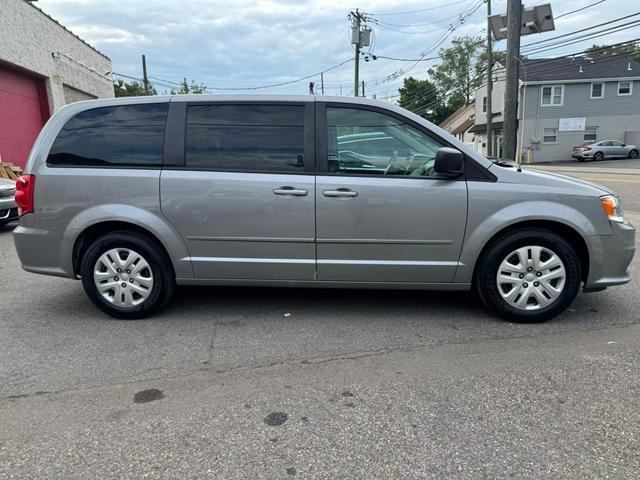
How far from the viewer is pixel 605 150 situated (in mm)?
31953

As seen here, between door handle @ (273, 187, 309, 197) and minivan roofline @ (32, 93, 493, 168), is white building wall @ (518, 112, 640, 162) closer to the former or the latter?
minivan roofline @ (32, 93, 493, 168)

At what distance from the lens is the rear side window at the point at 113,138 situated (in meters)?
3.98

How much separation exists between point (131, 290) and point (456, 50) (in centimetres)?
6555

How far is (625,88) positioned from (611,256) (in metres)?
36.9

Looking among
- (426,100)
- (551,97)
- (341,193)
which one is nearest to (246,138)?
(341,193)

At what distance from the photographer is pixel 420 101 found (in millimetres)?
63906

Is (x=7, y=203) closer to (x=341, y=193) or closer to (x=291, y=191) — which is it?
(x=291, y=191)

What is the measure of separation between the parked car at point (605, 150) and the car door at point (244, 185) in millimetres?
33506

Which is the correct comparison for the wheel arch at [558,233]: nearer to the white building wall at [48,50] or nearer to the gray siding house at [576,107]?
the white building wall at [48,50]

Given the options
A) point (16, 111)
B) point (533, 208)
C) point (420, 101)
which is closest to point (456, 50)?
point (420, 101)

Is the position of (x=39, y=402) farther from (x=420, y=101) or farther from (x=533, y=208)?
(x=420, y=101)

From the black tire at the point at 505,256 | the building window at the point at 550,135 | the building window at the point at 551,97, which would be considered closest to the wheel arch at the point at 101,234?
the black tire at the point at 505,256

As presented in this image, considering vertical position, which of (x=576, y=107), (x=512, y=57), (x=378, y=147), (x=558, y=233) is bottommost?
(x=558, y=233)

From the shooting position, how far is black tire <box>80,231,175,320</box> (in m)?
3.99
